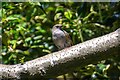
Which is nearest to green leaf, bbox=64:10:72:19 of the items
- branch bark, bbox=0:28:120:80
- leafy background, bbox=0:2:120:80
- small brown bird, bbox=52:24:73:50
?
leafy background, bbox=0:2:120:80

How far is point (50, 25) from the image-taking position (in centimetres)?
275

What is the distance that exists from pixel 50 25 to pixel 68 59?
1177 mm

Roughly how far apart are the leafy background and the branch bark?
765mm

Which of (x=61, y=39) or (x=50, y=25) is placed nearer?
(x=61, y=39)

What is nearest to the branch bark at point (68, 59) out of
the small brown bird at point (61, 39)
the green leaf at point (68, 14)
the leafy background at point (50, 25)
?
the small brown bird at point (61, 39)

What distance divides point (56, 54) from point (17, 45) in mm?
1046

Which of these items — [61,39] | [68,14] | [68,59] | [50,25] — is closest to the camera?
[68,59]

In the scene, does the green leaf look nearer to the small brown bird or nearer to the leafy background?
the leafy background

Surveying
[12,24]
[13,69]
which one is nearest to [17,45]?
[12,24]

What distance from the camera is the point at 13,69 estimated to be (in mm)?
1673

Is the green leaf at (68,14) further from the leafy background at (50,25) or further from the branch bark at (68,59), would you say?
the branch bark at (68,59)

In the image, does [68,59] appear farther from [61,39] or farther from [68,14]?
[68,14]

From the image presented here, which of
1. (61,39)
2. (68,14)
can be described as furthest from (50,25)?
(61,39)

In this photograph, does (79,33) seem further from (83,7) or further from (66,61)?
(66,61)
